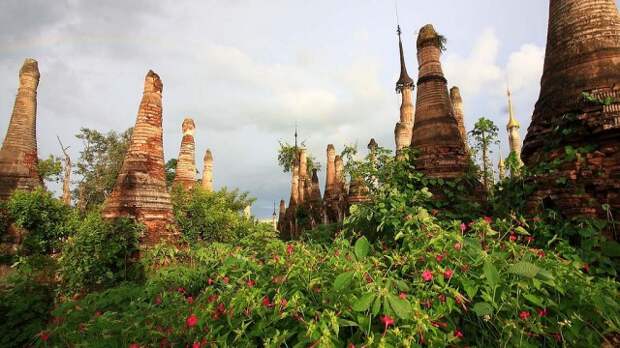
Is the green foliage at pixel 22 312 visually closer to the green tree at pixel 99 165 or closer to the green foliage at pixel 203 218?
A: the green foliage at pixel 203 218

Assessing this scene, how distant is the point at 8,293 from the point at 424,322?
7352 mm

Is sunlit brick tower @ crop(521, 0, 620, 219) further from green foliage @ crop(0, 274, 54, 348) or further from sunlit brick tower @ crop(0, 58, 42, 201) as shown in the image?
sunlit brick tower @ crop(0, 58, 42, 201)

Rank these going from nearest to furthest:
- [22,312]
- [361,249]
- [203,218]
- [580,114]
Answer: [361,249], [580,114], [22,312], [203,218]

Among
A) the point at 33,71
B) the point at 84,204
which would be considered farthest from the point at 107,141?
the point at 33,71

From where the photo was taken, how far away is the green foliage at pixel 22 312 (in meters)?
4.95

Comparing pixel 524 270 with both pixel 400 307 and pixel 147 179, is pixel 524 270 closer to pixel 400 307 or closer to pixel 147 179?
pixel 400 307

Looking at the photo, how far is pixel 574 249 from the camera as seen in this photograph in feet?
12.5

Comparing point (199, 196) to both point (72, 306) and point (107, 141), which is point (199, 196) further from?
point (107, 141)

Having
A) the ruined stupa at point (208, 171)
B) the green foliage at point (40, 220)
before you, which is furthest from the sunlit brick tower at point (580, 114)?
the ruined stupa at point (208, 171)

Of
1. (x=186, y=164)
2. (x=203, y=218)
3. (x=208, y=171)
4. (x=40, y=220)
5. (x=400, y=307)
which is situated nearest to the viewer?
(x=400, y=307)

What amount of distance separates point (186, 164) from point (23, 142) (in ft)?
23.0

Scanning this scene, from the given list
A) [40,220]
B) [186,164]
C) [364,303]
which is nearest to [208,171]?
[186,164]

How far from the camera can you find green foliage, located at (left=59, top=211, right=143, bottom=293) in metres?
7.55

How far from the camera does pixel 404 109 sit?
19.0 m
